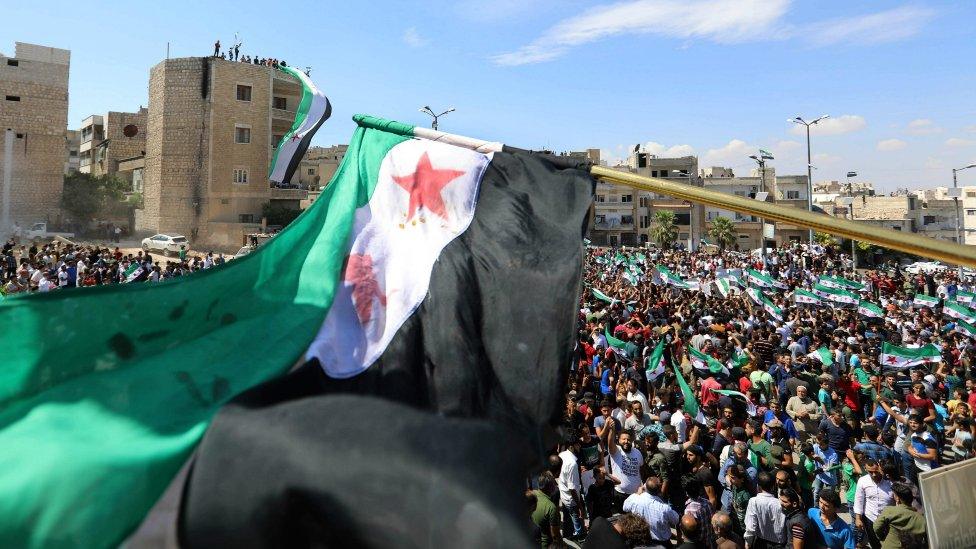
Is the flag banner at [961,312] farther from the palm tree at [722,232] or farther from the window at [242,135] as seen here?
the palm tree at [722,232]

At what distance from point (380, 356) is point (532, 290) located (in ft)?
2.51

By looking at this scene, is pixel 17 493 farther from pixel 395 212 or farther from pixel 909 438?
Answer: pixel 909 438

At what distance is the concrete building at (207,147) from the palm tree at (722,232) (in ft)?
126

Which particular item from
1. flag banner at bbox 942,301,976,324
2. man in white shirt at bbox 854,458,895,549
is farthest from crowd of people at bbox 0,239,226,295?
flag banner at bbox 942,301,976,324

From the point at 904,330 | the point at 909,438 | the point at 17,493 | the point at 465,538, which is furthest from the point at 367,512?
the point at 904,330

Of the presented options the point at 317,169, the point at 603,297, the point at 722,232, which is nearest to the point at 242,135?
the point at 317,169

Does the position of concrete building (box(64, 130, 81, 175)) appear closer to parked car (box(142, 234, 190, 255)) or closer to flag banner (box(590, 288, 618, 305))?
parked car (box(142, 234, 190, 255))

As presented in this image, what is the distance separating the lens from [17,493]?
2.36 metres

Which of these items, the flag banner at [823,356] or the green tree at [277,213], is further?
the green tree at [277,213]

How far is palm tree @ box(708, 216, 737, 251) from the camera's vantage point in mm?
61469

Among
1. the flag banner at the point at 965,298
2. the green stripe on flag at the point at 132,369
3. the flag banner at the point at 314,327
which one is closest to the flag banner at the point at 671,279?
the flag banner at the point at 965,298

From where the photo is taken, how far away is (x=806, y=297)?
19203 millimetres

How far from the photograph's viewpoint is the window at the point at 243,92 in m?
49.6

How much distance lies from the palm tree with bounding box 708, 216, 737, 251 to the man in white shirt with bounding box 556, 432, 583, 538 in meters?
57.1
